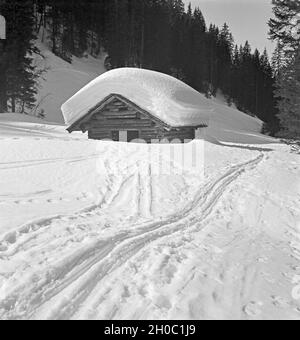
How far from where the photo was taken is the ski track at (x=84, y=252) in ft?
11.6

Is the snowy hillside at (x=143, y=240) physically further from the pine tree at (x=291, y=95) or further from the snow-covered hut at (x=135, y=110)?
the pine tree at (x=291, y=95)

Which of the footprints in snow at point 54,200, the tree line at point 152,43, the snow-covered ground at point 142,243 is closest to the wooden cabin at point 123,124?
the snow-covered ground at point 142,243

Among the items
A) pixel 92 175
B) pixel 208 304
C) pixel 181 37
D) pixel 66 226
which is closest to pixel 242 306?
pixel 208 304

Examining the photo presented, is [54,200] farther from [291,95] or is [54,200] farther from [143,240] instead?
[291,95]

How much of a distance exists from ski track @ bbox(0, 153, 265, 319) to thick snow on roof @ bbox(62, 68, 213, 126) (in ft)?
34.9

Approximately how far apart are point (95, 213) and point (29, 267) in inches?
92.7

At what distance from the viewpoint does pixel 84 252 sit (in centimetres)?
472

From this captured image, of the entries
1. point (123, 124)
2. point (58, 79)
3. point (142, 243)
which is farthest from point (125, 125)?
point (58, 79)

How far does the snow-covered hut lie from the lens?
60.5ft

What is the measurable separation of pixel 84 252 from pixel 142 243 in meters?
0.89

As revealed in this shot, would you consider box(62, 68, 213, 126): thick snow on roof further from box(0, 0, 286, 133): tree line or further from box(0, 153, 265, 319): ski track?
box(0, 0, 286, 133): tree line

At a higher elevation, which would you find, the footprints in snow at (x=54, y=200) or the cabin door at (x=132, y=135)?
the cabin door at (x=132, y=135)

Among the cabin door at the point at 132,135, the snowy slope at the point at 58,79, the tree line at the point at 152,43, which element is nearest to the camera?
the cabin door at the point at 132,135

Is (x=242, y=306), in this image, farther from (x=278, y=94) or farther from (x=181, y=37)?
(x=181, y=37)
